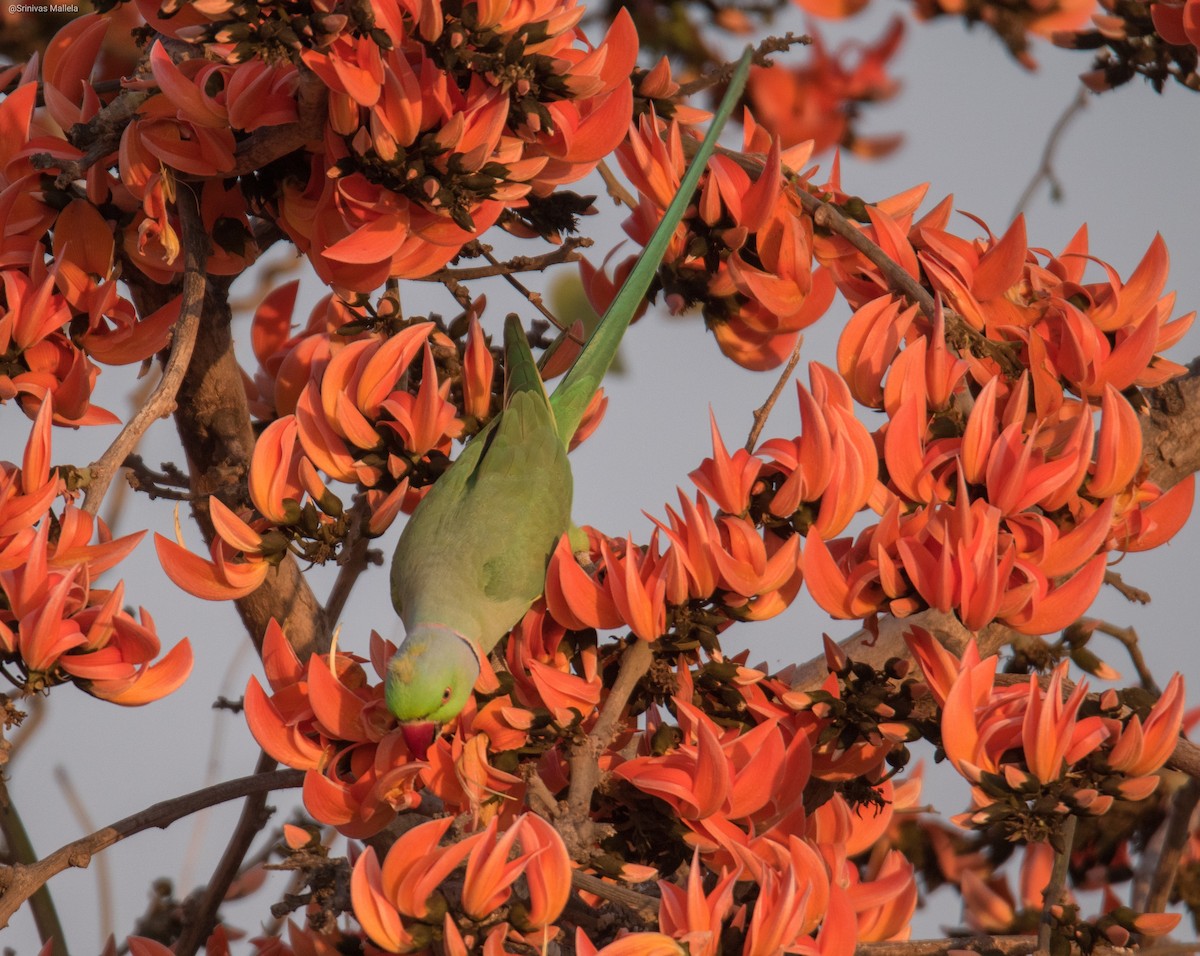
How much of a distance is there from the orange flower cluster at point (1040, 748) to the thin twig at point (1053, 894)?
5 cm

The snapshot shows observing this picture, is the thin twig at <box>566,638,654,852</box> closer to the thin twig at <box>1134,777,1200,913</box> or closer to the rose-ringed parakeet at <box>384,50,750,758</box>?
the rose-ringed parakeet at <box>384,50,750,758</box>

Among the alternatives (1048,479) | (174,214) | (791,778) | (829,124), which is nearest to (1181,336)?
(1048,479)

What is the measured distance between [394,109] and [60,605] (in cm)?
67

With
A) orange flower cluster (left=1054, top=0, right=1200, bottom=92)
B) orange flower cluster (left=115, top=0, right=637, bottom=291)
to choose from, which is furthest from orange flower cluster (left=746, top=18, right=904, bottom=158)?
orange flower cluster (left=115, top=0, right=637, bottom=291)

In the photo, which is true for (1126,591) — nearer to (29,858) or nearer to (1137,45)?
(1137,45)

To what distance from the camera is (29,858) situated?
2.25 m

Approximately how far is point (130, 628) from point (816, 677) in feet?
3.12

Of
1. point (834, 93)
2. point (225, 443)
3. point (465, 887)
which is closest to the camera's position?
point (465, 887)

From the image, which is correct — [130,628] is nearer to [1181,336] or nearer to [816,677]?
[816,677]

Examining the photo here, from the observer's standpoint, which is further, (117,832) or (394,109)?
(117,832)

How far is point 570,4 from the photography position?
1591 mm

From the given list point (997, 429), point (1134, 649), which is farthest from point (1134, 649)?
point (997, 429)

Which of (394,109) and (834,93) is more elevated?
(834,93)

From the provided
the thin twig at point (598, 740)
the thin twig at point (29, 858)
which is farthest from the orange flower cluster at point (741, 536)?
the thin twig at point (29, 858)
